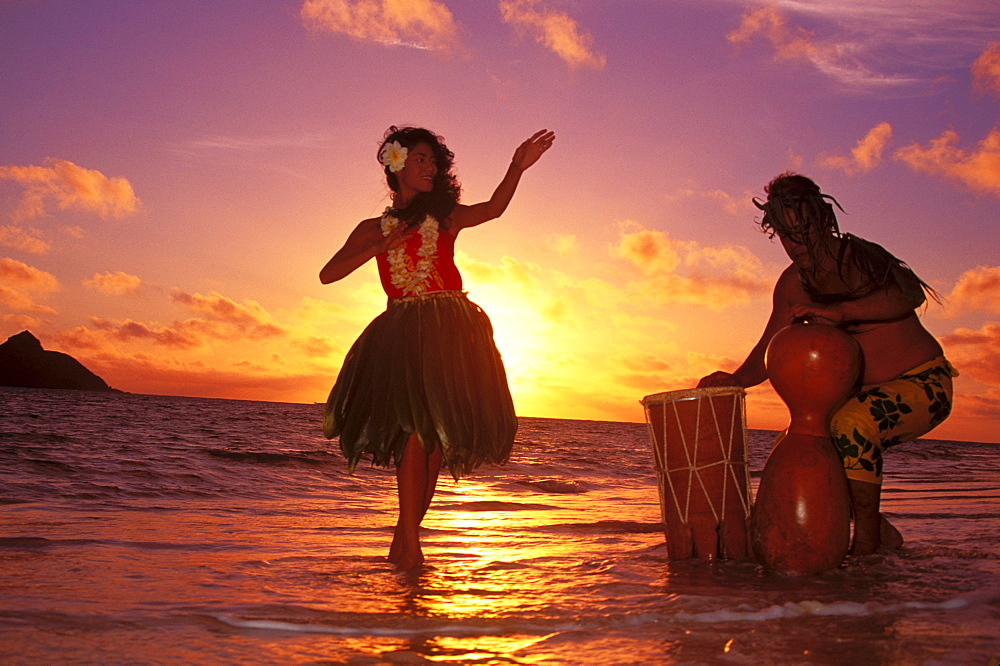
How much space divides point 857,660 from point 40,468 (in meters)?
10.3

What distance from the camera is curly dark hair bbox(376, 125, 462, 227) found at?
14.2ft

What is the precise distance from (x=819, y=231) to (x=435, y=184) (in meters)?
1.98

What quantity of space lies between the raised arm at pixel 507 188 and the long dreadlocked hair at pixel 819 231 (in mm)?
1106

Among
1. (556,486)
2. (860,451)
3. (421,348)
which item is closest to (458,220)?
(421,348)

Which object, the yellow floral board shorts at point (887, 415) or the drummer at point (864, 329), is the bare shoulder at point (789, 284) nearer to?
the drummer at point (864, 329)

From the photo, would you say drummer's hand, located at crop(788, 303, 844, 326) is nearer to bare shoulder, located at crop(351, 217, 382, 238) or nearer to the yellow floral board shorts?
the yellow floral board shorts

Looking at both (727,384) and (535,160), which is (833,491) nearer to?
(727,384)

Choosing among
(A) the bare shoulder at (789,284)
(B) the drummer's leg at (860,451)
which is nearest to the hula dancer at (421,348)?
(A) the bare shoulder at (789,284)

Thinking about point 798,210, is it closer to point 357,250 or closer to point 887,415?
point 887,415

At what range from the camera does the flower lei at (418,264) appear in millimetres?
4250

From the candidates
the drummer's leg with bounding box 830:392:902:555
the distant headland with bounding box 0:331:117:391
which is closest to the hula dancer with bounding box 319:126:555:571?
the drummer's leg with bounding box 830:392:902:555

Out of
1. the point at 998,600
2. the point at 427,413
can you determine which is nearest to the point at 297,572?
the point at 427,413

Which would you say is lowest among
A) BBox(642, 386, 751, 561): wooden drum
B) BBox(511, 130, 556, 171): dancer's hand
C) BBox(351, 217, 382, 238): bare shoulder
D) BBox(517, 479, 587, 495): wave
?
BBox(517, 479, 587, 495): wave

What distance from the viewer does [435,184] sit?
4.43m
